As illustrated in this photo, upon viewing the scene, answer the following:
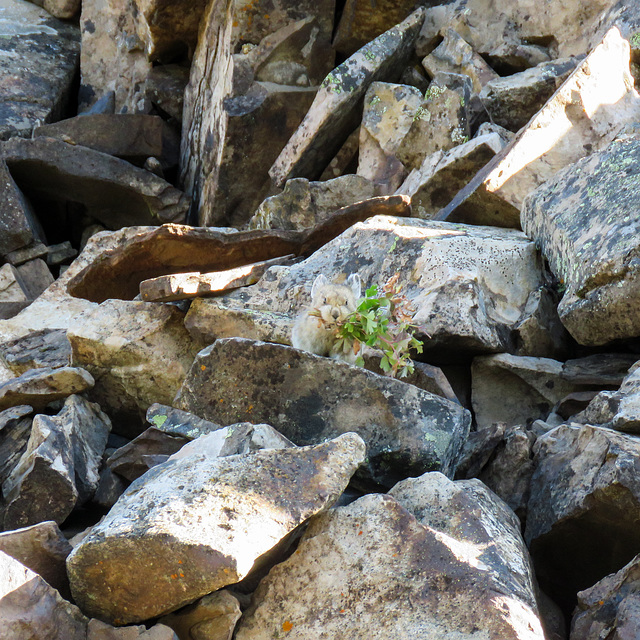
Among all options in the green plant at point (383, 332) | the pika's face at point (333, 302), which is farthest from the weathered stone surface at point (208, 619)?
the pika's face at point (333, 302)

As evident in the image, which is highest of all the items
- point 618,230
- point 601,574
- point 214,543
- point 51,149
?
point 618,230

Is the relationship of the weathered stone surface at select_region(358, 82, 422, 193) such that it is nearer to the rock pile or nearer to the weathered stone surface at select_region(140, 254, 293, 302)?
the rock pile

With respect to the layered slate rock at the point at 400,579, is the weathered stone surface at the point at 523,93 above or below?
above

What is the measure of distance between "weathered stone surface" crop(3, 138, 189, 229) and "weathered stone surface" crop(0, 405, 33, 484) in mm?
5438

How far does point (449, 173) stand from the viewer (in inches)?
293

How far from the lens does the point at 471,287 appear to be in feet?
17.1

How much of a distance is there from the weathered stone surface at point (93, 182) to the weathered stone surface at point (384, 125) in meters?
2.49

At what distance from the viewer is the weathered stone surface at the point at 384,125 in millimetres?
8688

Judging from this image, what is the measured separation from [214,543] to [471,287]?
9.42 ft

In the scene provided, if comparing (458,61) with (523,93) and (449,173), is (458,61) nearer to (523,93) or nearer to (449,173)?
(523,93)

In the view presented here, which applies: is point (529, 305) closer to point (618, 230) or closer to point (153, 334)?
point (618, 230)

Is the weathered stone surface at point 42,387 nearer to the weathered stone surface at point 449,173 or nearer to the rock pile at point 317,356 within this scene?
the rock pile at point 317,356

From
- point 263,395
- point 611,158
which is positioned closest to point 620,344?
point 611,158

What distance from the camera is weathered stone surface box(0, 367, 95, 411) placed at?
4820 mm
